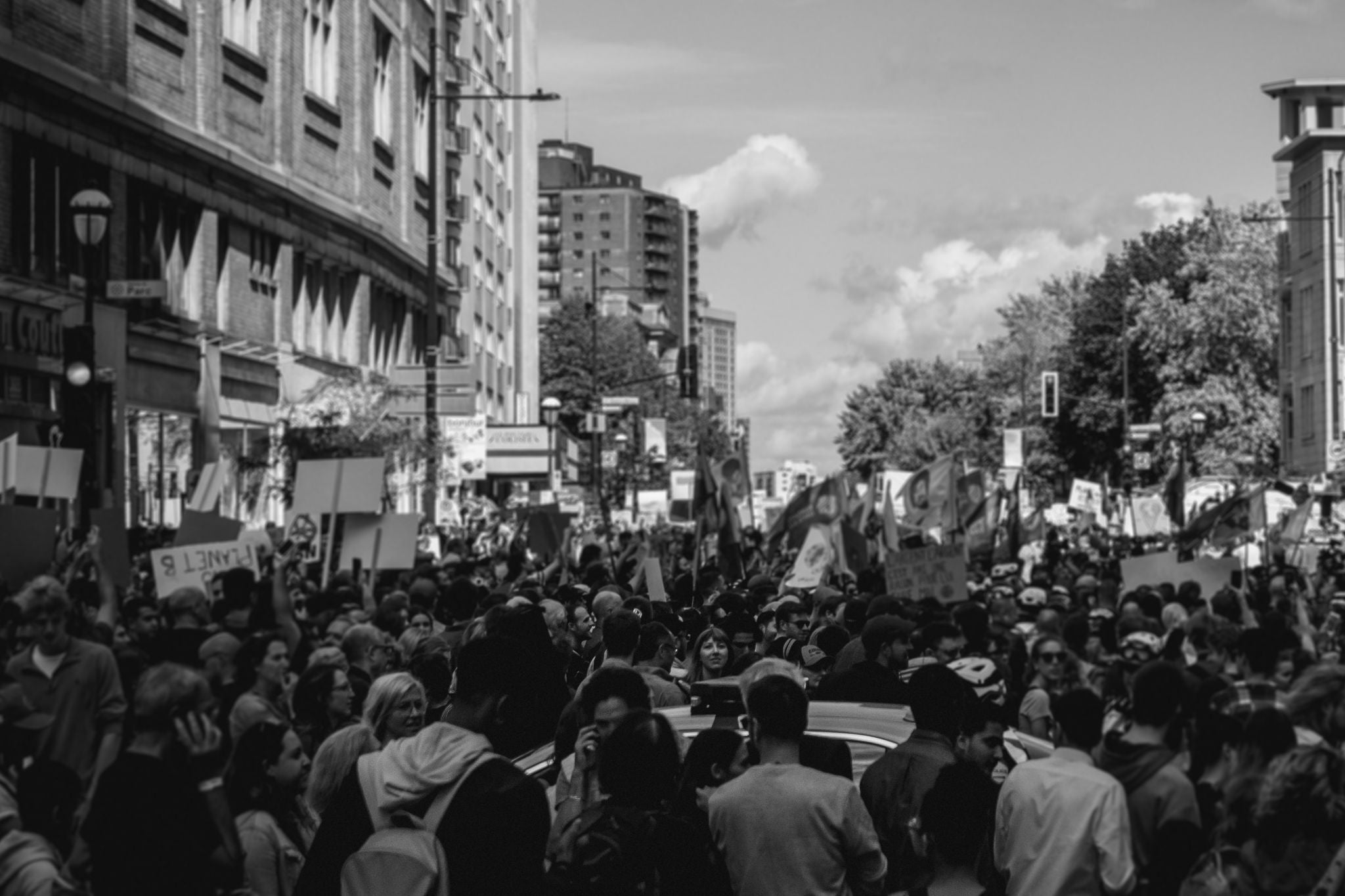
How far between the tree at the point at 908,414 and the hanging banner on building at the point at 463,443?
337ft

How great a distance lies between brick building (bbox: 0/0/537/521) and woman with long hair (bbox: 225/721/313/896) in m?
16.5

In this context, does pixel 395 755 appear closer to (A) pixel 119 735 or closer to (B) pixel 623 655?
(B) pixel 623 655

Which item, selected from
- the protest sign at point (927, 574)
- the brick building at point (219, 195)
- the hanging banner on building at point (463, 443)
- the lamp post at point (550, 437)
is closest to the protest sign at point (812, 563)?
the protest sign at point (927, 574)

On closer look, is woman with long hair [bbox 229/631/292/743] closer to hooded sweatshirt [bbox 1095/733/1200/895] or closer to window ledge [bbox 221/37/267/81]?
hooded sweatshirt [bbox 1095/733/1200/895]

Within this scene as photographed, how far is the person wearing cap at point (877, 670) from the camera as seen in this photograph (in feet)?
31.3

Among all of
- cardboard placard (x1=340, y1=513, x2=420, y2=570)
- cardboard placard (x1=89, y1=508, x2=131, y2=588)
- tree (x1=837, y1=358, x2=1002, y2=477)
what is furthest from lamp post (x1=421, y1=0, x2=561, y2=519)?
tree (x1=837, y1=358, x2=1002, y2=477)

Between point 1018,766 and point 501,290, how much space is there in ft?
224

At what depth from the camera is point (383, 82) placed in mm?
48031

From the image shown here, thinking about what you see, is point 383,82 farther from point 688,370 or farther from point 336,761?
point 336,761

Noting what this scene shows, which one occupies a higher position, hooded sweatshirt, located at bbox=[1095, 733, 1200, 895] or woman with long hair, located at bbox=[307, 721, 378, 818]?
woman with long hair, located at bbox=[307, 721, 378, 818]

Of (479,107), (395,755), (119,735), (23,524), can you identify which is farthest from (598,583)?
(479,107)

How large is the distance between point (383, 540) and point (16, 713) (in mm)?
10643

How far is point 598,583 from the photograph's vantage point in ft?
52.0

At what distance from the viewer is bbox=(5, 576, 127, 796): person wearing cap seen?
964 cm
